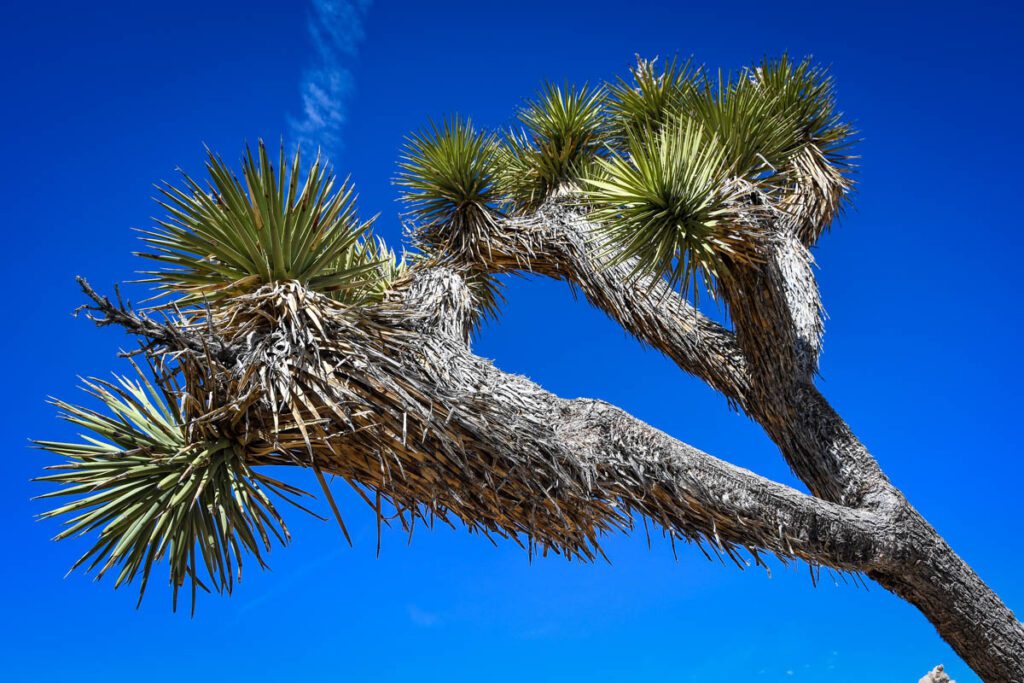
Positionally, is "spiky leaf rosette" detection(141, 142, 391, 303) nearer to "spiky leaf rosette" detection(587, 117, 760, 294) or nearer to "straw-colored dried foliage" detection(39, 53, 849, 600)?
"straw-colored dried foliage" detection(39, 53, 849, 600)

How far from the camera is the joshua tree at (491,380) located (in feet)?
13.5

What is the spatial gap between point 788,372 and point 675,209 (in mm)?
1882

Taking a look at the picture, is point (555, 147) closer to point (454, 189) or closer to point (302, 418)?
point (454, 189)

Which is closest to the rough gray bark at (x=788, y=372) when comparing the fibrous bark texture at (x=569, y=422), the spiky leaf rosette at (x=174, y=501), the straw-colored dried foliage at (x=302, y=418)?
the fibrous bark texture at (x=569, y=422)

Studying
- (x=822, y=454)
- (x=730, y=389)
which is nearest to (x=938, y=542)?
(x=822, y=454)

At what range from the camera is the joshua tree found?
412cm

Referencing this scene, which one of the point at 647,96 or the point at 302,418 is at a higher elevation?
the point at 647,96

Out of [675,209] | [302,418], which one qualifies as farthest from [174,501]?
[675,209]

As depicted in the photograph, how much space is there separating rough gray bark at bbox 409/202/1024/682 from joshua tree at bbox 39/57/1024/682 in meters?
0.02

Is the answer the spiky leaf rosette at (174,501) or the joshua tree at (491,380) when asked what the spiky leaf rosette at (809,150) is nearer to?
the joshua tree at (491,380)

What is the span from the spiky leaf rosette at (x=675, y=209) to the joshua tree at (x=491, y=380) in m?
0.02

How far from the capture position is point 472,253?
739 centimetres

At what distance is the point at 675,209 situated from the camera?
5844 millimetres

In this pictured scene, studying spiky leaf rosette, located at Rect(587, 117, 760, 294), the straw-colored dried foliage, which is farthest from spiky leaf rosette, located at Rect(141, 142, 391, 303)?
spiky leaf rosette, located at Rect(587, 117, 760, 294)
